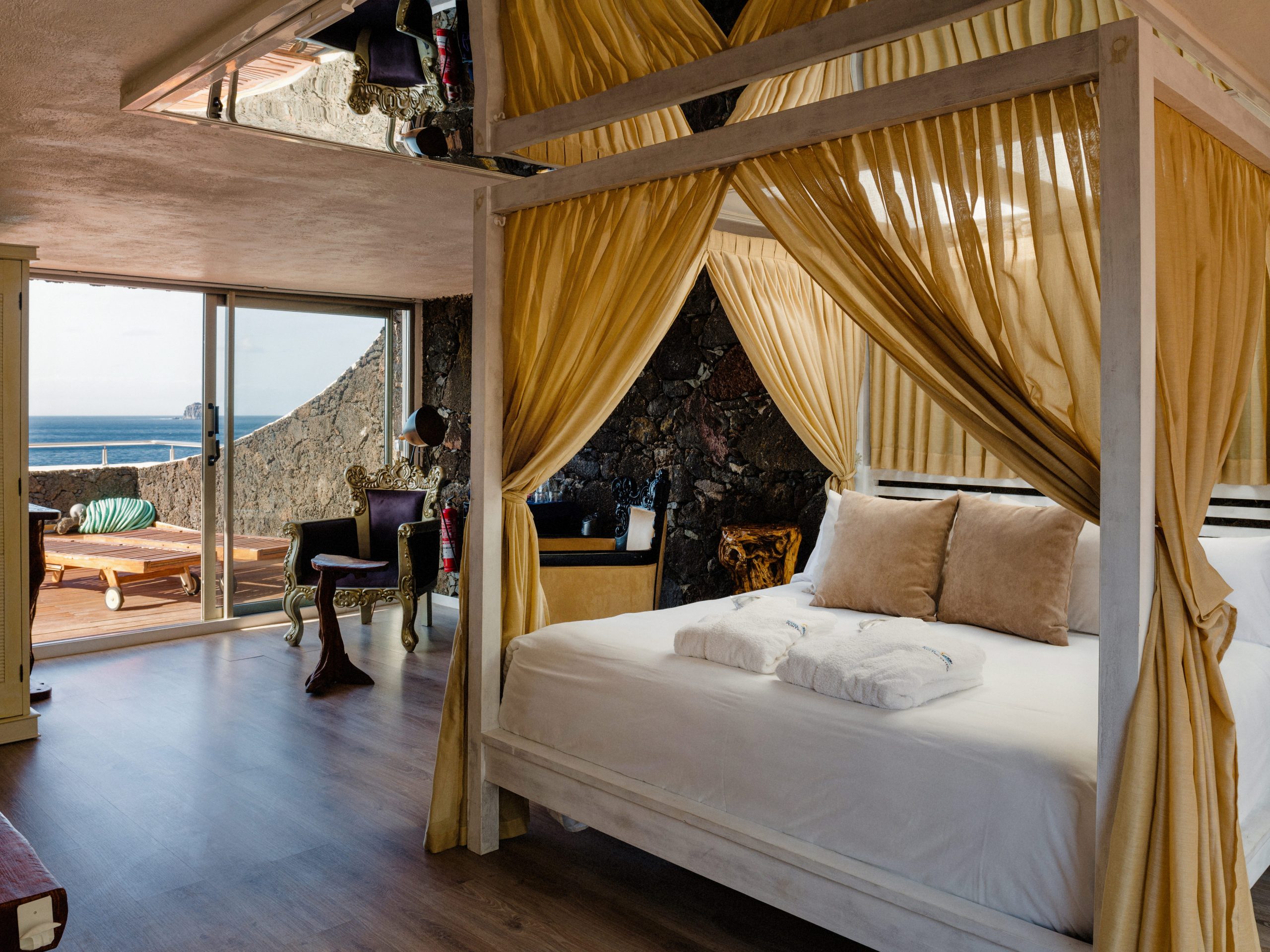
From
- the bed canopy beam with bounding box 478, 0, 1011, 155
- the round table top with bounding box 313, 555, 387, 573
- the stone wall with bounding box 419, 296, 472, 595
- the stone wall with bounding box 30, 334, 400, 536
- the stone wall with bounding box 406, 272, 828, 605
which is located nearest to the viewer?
the bed canopy beam with bounding box 478, 0, 1011, 155

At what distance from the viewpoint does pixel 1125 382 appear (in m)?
1.82

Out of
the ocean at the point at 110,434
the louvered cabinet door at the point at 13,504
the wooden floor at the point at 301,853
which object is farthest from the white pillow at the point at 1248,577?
the ocean at the point at 110,434

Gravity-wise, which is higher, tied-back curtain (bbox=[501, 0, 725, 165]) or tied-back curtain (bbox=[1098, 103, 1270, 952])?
tied-back curtain (bbox=[501, 0, 725, 165])

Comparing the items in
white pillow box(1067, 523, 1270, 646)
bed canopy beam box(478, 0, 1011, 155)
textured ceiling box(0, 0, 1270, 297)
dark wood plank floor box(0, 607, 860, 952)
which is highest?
textured ceiling box(0, 0, 1270, 297)

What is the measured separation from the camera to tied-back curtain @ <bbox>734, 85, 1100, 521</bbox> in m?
1.96

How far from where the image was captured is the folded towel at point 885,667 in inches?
91.1

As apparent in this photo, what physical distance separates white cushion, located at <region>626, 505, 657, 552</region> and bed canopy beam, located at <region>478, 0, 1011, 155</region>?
238cm

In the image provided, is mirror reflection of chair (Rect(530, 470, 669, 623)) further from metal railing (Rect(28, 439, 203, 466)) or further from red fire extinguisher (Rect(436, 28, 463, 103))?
metal railing (Rect(28, 439, 203, 466))

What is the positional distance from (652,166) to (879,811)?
1.76 m

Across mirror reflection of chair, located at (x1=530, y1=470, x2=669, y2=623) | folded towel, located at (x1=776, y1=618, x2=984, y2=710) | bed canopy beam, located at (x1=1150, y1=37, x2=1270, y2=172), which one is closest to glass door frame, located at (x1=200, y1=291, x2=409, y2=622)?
mirror reflection of chair, located at (x1=530, y1=470, x2=669, y2=623)

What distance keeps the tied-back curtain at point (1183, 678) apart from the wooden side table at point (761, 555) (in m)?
2.53

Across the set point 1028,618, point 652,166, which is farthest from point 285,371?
point 1028,618

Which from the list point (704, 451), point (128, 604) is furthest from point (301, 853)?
point (128, 604)

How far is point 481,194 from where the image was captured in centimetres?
312
